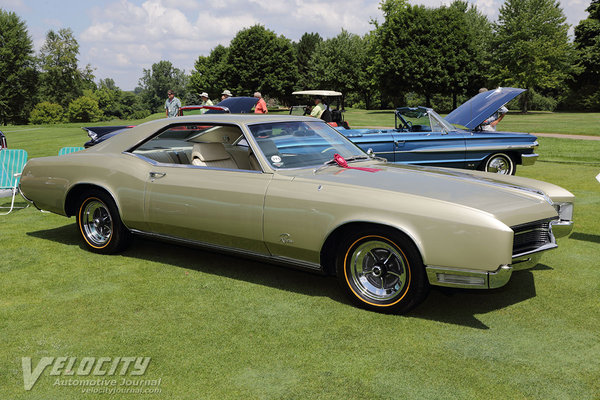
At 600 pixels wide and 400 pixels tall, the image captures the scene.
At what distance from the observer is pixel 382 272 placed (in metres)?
4.10

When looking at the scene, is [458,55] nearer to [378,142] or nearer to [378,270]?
[378,142]

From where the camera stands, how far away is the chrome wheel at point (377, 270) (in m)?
4.02

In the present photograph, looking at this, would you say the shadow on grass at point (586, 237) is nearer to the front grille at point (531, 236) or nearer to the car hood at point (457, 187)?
the car hood at point (457, 187)

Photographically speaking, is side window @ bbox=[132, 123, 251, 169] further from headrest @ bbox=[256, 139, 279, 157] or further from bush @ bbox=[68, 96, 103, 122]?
bush @ bbox=[68, 96, 103, 122]

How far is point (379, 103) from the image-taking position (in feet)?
248

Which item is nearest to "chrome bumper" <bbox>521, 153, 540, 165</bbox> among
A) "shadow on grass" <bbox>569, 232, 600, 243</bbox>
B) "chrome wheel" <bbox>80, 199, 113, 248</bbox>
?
"shadow on grass" <bbox>569, 232, 600, 243</bbox>

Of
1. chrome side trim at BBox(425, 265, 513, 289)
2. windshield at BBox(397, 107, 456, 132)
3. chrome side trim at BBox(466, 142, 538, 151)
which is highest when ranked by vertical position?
windshield at BBox(397, 107, 456, 132)

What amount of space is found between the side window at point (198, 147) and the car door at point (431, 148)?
5.14 metres

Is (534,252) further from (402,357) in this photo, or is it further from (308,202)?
(308,202)

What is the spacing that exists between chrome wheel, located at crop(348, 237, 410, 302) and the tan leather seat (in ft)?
5.73

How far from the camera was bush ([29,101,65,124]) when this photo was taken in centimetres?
6944

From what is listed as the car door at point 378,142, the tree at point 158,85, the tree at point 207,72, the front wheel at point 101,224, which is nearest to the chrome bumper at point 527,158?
the car door at point 378,142

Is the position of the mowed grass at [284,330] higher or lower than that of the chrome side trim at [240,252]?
lower

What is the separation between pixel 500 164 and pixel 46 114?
71871 millimetres
